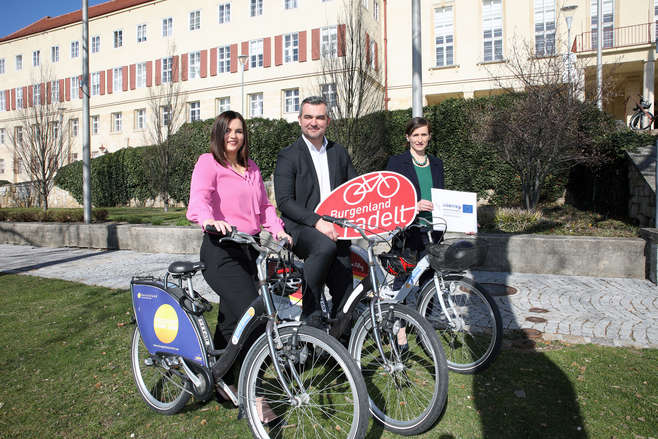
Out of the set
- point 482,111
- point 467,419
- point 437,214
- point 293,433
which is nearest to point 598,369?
point 467,419

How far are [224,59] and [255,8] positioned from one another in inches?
179

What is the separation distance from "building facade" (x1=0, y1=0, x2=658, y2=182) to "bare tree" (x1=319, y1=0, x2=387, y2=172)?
770 centimetres

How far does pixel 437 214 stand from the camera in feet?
12.0

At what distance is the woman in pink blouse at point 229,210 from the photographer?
297 cm

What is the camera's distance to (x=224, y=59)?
115 ft

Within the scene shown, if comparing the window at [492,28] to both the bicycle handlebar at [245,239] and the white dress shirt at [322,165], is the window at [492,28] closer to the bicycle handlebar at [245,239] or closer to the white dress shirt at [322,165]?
the white dress shirt at [322,165]

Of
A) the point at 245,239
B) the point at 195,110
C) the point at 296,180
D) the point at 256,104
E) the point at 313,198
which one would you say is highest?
the point at 195,110

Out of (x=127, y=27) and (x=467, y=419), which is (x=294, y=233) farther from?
(x=127, y=27)

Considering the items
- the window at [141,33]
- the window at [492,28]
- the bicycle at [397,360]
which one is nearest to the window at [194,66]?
the window at [141,33]

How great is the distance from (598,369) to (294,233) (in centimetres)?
271

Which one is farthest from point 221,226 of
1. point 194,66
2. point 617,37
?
point 194,66

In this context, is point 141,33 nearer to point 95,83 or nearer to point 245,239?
point 95,83

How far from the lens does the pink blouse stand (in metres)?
2.98

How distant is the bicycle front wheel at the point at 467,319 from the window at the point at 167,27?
1579 inches
